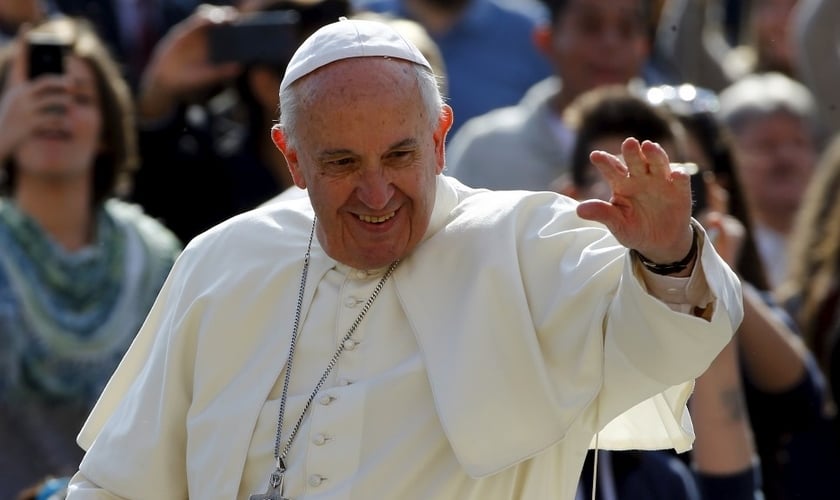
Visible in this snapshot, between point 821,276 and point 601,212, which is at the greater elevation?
point 601,212

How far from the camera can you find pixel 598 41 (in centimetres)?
700

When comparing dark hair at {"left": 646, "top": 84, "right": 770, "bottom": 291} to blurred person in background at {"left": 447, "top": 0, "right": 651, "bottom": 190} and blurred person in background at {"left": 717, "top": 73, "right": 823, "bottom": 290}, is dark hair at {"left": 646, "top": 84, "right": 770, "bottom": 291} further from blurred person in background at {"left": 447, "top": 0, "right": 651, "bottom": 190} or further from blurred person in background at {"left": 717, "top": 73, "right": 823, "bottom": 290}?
blurred person in background at {"left": 717, "top": 73, "right": 823, "bottom": 290}

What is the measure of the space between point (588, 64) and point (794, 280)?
1259mm

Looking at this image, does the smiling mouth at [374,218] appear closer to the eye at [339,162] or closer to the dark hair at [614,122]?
the eye at [339,162]

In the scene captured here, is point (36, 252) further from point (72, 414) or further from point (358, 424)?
point (358, 424)

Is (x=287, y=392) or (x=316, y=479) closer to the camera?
(x=316, y=479)

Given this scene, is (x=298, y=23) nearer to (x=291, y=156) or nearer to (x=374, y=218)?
(x=291, y=156)

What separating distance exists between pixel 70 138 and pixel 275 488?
8.49 ft

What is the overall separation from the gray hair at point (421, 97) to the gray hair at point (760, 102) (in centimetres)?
369

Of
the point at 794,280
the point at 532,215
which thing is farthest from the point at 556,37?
the point at 532,215

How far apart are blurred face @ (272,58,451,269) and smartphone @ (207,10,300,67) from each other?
2871 mm

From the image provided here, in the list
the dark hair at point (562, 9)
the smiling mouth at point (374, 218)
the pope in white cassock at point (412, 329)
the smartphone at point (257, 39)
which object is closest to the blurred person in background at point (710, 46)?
the dark hair at point (562, 9)

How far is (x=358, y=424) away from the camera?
3.70 metres

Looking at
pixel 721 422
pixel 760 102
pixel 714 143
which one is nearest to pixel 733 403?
pixel 721 422
